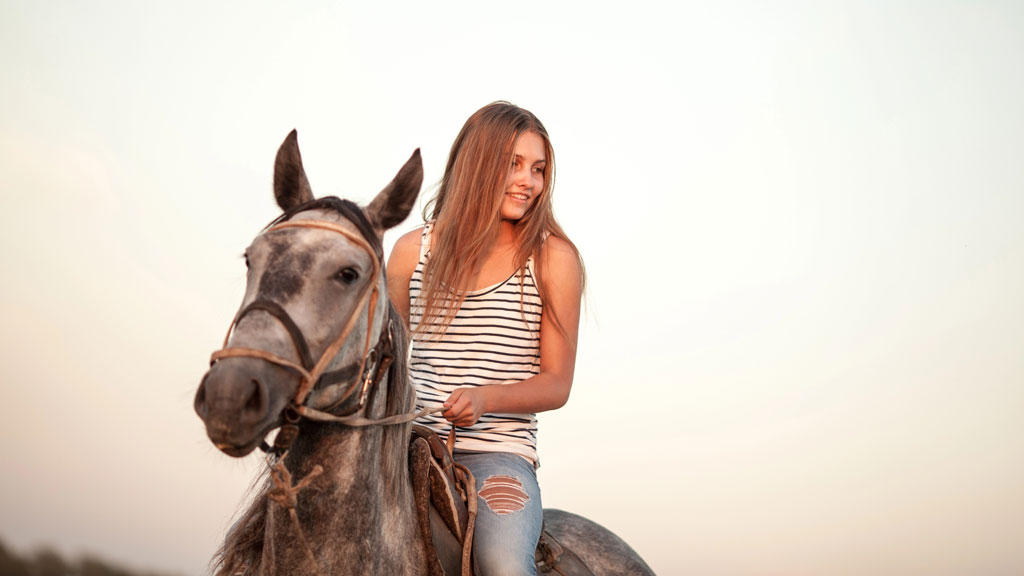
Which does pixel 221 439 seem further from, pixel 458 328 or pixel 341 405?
pixel 458 328

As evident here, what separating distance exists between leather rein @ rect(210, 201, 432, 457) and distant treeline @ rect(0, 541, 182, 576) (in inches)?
386

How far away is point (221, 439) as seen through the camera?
242cm

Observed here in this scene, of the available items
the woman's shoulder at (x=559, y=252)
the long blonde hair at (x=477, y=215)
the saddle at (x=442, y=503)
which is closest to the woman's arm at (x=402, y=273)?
the long blonde hair at (x=477, y=215)

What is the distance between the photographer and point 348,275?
287 centimetres

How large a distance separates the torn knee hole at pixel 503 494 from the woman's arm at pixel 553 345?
312mm

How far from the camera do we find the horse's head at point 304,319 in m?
2.45

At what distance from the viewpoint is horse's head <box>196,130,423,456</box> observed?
2.45 m

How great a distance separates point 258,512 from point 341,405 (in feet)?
2.60

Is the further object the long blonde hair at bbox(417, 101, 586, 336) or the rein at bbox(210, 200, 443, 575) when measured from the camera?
the long blonde hair at bbox(417, 101, 586, 336)

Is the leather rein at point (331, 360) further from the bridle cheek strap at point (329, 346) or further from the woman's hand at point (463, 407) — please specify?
the woman's hand at point (463, 407)

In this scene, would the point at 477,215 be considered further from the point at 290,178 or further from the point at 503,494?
the point at 503,494

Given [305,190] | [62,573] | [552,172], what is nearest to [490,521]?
[305,190]

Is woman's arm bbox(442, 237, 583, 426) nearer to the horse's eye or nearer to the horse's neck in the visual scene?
the horse's neck

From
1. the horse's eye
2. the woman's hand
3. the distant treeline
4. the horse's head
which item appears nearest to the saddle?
the woman's hand
